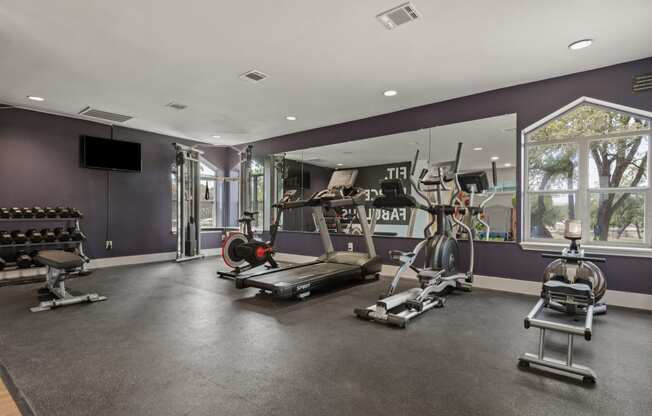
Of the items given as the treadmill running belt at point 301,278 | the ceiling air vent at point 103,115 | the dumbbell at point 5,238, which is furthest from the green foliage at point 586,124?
the dumbbell at point 5,238

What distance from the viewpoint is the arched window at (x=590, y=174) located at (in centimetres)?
372

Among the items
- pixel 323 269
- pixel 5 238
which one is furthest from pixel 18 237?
pixel 323 269

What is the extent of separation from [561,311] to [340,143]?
422 cm

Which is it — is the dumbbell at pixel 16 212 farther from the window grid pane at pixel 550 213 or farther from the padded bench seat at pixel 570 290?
the window grid pane at pixel 550 213

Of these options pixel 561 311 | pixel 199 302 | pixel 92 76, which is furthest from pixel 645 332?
pixel 92 76

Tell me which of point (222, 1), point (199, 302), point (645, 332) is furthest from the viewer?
point (199, 302)

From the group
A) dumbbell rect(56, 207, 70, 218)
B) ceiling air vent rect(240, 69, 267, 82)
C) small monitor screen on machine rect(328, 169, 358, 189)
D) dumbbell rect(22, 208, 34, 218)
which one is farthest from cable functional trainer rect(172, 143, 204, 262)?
ceiling air vent rect(240, 69, 267, 82)

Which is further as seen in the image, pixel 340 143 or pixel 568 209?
pixel 340 143

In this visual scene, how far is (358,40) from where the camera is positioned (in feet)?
10.5

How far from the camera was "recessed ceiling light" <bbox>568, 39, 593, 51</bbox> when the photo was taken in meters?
3.18

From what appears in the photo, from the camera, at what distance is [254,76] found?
13.3 ft

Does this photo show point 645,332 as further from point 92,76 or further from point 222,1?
point 92,76

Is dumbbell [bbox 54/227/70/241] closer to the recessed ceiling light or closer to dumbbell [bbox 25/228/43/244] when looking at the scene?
dumbbell [bbox 25/228/43/244]

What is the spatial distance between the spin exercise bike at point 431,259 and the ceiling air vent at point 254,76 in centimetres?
198
